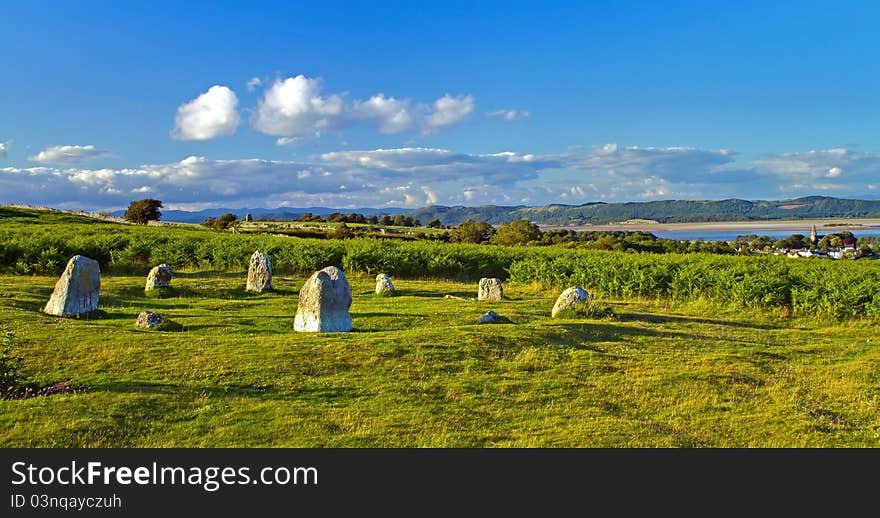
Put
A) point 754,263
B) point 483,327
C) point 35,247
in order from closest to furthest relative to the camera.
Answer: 1. point 483,327
2. point 754,263
3. point 35,247

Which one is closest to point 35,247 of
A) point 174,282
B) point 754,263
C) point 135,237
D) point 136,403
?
point 135,237

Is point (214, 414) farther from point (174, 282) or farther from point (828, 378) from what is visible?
point (174, 282)

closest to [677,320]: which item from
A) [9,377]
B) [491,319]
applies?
[491,319]

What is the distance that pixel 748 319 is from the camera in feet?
69.8

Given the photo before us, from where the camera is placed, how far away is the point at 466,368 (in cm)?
1205

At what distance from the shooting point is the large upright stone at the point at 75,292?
16.5 m

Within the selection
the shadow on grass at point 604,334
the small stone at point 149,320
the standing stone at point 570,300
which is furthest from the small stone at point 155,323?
the standing stone at point 570,300

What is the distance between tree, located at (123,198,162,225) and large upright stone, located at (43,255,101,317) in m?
60.6

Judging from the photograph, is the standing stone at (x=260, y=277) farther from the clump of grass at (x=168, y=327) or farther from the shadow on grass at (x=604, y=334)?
the shadow on grass at (x=604, y=334)

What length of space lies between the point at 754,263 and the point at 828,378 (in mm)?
15102

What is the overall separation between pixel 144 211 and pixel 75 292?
204 feet

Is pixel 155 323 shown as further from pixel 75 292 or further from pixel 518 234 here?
pixel 518 234

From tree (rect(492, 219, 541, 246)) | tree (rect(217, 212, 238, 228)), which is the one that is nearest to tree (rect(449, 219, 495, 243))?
tree (rect(492, 219, 541, 246))

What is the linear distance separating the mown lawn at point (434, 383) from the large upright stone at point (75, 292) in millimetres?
600
